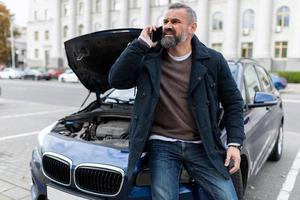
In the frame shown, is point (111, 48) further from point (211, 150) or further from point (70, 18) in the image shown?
point (70, 18)

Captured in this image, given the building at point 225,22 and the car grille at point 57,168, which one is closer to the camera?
the car grille at point 57,168

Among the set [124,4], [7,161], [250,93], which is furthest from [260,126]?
[124,4]

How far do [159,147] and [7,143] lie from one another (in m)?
5.16

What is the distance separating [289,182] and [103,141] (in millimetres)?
2773

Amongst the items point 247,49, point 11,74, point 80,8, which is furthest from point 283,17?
point 80,8

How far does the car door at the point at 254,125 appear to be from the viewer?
141 inches

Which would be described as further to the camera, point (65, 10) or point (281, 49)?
point (65, 10)

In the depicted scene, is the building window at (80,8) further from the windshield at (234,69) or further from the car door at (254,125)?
the windshield at (234,69)

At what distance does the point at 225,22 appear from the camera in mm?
41375

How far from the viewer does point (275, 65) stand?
37.9 m

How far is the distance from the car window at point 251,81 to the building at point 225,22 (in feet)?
95.8

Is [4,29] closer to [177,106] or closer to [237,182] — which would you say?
[237,182]

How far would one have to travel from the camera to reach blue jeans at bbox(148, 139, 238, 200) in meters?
2.36

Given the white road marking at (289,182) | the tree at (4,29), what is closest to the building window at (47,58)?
the tree at (4,29)
